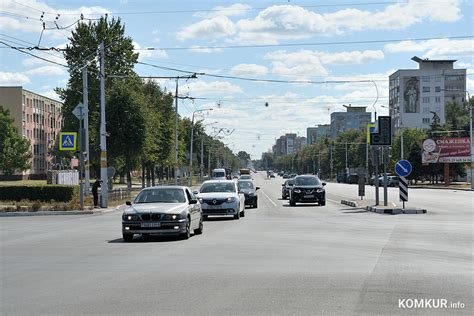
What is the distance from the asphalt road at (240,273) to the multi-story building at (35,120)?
354 feet

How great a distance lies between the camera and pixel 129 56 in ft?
235

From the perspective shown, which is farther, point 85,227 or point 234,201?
point 234,201

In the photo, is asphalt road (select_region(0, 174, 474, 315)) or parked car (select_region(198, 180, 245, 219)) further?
parked car (select_region(198, 180, 245, 219))

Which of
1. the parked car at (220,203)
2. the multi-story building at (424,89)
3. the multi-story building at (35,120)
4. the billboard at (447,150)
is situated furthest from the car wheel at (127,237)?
the multi-story building at (424,89)

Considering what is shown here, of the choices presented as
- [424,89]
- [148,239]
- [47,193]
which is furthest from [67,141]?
[424,89]

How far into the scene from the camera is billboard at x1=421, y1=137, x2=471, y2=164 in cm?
8406

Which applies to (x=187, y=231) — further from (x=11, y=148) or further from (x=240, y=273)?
(x=11, y=148)

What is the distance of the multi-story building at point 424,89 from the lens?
490 feet

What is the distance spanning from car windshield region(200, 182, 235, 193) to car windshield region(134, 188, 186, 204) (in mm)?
8987

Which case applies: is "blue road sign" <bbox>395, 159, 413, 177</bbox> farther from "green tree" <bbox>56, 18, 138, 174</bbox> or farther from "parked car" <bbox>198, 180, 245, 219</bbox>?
"green tree" <bbox>56, 18, 138, 174</bbox>

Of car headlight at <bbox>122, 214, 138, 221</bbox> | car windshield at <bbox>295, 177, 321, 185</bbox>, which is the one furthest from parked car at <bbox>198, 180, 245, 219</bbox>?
car windshield at <bbox>295, 177, 321, 185</bbox>

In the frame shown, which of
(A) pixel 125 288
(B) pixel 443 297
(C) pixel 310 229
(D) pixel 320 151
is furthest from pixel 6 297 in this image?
(D) pixel 320 151

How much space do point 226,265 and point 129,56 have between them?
61378 mm

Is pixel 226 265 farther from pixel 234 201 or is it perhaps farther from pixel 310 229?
pixel 234 201
